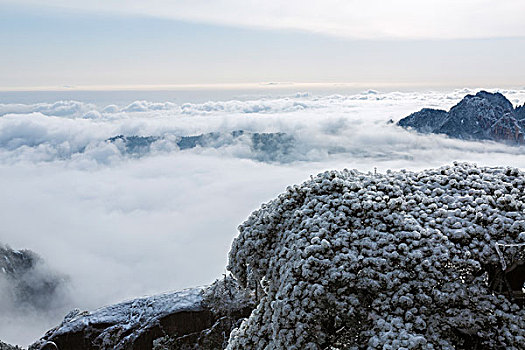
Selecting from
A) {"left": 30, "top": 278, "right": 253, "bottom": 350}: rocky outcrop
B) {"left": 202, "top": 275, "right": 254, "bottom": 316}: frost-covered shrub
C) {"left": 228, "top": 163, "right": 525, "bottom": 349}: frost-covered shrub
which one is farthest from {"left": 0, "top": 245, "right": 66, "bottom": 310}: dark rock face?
{"left": 228, "top": 163, "right": 525, "bottom": 349}: frost-covered shrub

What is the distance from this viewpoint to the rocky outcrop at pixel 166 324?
23.5 m

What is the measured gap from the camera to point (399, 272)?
764 cm

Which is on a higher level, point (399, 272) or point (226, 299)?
point (399, 272)

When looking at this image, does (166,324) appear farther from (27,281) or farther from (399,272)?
(27,281)

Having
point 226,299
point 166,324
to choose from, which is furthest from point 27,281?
point 226,299

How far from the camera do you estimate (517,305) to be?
24.8 feet

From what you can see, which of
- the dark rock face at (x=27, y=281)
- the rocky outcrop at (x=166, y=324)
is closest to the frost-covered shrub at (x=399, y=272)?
the rocky outcrop at (x=166, y=324)

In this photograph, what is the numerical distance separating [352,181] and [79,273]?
198m

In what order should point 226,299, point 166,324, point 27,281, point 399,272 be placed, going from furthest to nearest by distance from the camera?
point 27,281 < point 226,299 < point 166,324 < point 399,272

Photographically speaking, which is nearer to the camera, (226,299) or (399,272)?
(399,272)

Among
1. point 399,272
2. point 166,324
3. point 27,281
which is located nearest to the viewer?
point 399,272

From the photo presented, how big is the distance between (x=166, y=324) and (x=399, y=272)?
64.6 ft

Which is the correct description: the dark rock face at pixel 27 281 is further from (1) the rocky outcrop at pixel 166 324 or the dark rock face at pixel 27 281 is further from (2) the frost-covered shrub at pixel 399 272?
(2) the frost-covered shrub at pixel 399 272

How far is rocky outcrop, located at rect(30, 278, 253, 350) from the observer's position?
23453mm
